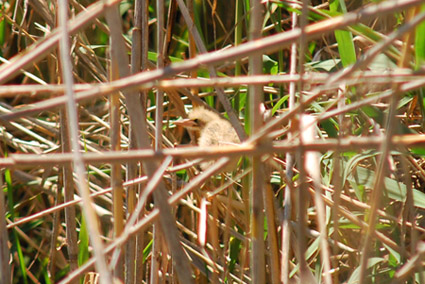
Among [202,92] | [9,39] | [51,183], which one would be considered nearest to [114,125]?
[202,92]

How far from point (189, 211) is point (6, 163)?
3.36 ft

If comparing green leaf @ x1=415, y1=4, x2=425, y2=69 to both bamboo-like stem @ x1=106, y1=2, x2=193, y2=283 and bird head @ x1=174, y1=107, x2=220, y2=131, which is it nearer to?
bamboo-like stem @ x1=106, y1=2, x2=193, y2=283

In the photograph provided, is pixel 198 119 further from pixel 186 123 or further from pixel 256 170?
pixel 256 170

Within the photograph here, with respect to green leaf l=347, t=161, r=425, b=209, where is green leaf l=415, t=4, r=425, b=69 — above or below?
above

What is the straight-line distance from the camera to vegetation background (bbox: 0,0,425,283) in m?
0.65

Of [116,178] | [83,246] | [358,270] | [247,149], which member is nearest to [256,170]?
[247,149]

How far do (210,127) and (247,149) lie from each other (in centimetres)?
60

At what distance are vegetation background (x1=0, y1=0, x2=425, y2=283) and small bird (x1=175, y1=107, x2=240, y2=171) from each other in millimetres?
52

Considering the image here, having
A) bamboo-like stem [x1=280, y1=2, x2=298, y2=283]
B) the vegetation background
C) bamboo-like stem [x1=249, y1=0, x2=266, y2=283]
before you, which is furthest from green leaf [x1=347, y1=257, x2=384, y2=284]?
bamboo-like stem [x1=249, y1=0, x2=266, y2=283]

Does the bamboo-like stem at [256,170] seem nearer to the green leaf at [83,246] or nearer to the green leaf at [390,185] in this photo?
the green leaf at [390,185]

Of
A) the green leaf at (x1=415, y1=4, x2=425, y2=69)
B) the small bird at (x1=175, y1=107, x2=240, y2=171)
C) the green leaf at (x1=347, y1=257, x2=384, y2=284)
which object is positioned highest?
the green leaf at (x1=415, y1=4, x2=425, y2=69)

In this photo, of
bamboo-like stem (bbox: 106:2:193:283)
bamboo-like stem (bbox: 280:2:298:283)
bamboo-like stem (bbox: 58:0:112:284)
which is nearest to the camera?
bamboo-like stem (bbox: 58:0:112:284)

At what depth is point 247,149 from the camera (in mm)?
657

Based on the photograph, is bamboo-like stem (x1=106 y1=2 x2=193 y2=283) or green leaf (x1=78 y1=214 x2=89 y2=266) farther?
green leaf (x1=78 y1=214 x2=89 y2=266)
